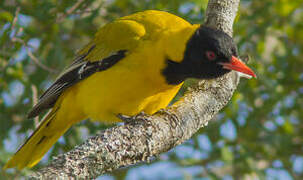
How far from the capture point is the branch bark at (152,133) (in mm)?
2727

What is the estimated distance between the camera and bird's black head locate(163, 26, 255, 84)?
3980 mm

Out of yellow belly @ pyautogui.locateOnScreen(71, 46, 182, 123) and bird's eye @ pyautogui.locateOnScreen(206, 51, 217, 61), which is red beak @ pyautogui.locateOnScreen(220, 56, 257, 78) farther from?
yellow belly @ pyautogui.locateOnScreen(71, 46, 182, 123)

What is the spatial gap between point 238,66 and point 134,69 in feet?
2.86

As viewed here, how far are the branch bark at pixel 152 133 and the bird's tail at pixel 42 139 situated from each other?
1.46 metres

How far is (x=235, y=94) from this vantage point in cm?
512

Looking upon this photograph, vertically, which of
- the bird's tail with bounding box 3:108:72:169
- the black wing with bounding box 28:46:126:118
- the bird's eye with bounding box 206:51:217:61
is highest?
the bird's eye with bounding box 206:51:217:61

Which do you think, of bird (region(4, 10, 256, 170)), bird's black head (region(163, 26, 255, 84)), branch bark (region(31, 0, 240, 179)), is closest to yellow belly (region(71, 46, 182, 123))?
bird (region(4, 10, 256, 170))

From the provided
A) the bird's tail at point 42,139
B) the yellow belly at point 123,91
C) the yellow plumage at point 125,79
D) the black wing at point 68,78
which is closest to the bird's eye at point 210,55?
the yellow plumage at point 125,79

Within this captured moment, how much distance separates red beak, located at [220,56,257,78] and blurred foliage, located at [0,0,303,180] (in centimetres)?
85

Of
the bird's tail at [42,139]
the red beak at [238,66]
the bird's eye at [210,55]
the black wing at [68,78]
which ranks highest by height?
the bird's eye at [210,55]

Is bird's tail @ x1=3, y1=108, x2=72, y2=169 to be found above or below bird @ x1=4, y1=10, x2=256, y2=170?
below

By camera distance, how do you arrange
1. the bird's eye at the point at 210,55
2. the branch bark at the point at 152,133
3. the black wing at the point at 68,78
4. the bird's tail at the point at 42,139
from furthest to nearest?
1. the bird's tail at the point at 42,139
2. the black wing at the point at 68,78
3. the bird's eye at the point at 210,55
4. the branch bark at the point at 152,133

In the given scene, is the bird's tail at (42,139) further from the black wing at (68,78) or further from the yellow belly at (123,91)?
the yellow belly at (123,91)

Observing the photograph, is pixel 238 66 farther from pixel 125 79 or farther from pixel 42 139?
pixel 42 139
